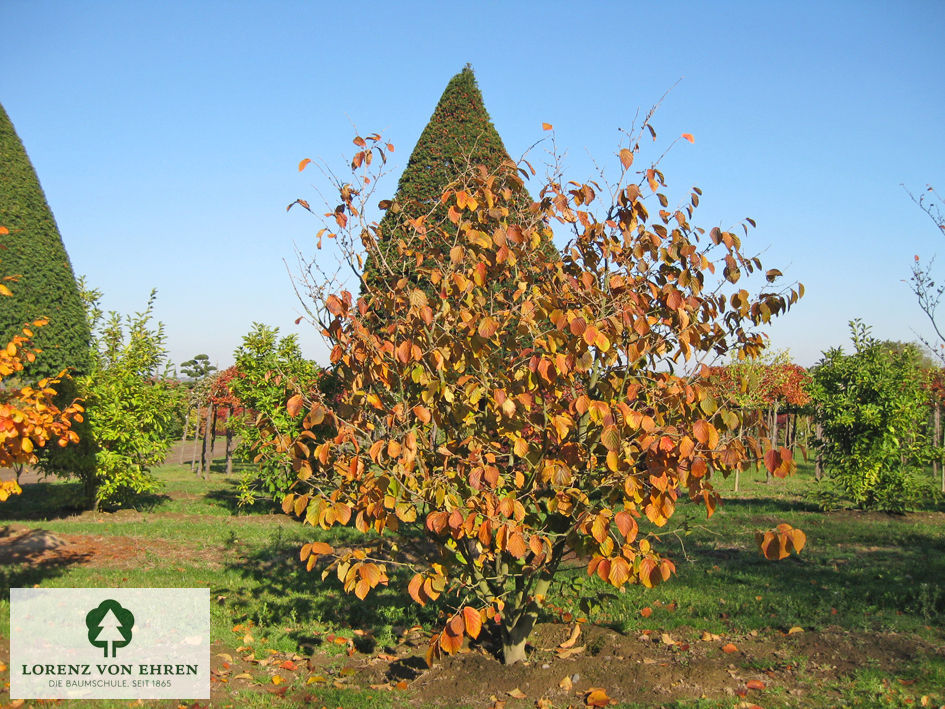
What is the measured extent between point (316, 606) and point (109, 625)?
5.22ft

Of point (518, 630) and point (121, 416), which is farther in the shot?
point (121, 416)

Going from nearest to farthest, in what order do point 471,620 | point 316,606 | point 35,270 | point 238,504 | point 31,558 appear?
1. point 471,620
2. point 316,606
3. point 31,558
4. point 35,270
5. point 238,504

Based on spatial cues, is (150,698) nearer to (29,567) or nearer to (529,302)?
(529,302)

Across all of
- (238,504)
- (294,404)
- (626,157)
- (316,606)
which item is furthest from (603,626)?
(238,504)

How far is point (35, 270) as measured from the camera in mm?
11430

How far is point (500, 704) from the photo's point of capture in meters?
3.82

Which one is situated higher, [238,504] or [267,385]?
Result: [267,385]

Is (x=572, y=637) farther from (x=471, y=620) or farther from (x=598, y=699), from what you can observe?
(x=471, y=620)

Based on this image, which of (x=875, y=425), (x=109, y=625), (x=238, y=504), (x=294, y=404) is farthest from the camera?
(x=238, y=504)

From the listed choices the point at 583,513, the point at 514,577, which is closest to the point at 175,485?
the point at 514,577

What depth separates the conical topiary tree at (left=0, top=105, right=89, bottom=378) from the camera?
11133mm

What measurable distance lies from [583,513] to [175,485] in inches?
585

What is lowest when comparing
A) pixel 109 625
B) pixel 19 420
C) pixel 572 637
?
pixel 109 625

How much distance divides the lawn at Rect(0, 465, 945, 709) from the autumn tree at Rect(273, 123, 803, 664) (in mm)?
607
